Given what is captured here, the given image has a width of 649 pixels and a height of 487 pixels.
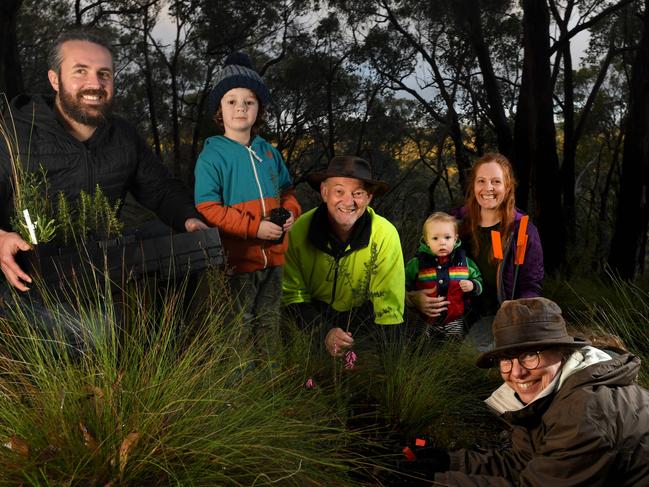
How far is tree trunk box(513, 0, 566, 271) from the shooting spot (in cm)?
1020

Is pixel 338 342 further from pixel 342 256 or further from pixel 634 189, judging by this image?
pixel 634 189

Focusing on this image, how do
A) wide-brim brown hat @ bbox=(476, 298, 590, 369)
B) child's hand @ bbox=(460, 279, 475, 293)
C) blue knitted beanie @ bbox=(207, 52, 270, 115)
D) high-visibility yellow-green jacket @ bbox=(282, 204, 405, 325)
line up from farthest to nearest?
1. child's hand @ bbox=(460, 279, 475, 293)
2. high-visibility yellow-green jacket @ bbox=(282, 204, 405, 325)
3. blue knitted beanie @ bbox=(207, 52, 270, 115)
4. wide-brim brown hat @ bbox=(476, 298, 590, 369)

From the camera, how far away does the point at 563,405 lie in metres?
2.61

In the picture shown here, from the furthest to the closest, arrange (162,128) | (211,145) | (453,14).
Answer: (162,128)
(453,14)
(211,145)

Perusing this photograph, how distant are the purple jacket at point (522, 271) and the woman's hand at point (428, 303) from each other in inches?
15.7

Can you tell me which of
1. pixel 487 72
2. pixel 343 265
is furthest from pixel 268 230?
pixel 487 72

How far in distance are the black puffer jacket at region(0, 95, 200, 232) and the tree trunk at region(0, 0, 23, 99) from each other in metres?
4.56

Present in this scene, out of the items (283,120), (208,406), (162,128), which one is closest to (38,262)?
(208,406)

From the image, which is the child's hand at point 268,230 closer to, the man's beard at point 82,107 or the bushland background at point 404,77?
the man's beard at point 82,107

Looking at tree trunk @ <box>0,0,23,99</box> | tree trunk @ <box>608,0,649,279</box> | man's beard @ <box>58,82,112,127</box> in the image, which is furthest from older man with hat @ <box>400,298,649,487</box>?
tree trunk @ <box>608,0,649,279</box>

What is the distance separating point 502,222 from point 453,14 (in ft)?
41.7

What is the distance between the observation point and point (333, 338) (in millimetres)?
3832

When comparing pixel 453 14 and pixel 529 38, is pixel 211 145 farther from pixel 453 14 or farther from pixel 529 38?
pixel 453 14

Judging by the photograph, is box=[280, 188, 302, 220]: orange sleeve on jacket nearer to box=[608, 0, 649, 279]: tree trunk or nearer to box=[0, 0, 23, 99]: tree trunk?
box=[0, 0, 23, 99]: tree trunk
